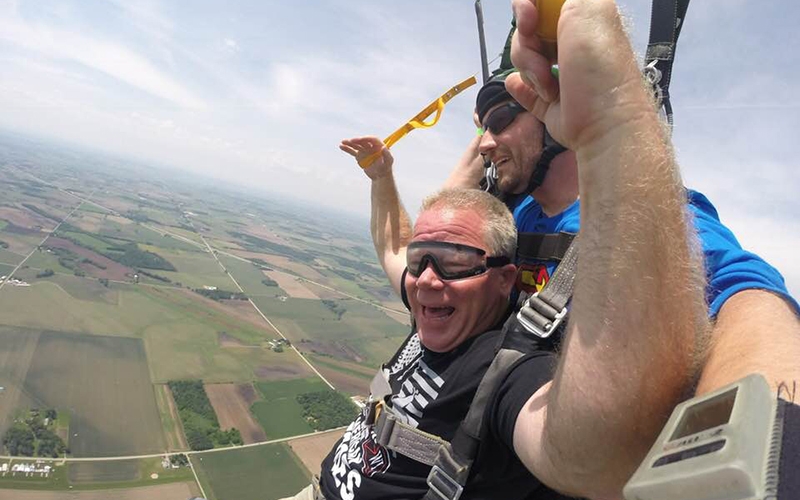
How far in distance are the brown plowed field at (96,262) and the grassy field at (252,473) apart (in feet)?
77.9

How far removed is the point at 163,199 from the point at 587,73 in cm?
9216

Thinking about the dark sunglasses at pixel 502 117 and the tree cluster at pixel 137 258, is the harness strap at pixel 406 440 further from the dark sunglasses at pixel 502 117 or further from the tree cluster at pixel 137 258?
→ the tree cluster at pixel 137 258

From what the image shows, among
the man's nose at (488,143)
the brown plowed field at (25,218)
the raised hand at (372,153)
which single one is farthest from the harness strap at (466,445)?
the brown plowed field at (25,218)

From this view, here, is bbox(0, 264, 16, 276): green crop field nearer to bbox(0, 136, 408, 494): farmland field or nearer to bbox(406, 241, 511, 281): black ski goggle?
bbox(0, 136, 408, 494): farmland field

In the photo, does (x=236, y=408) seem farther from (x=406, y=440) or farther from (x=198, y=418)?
(x=406, y=440)

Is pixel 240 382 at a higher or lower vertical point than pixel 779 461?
lower

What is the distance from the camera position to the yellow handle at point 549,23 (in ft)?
2.62

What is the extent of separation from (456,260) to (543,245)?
35 cm

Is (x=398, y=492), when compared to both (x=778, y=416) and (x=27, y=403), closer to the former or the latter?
(x=778, y=416)

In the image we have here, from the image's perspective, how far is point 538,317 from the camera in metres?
1.19

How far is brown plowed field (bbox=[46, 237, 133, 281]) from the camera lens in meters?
34.7

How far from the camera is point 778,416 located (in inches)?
17.2

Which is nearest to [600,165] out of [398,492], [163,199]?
[398,492]

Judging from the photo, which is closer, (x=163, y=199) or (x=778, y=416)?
(x=778, y=416)
